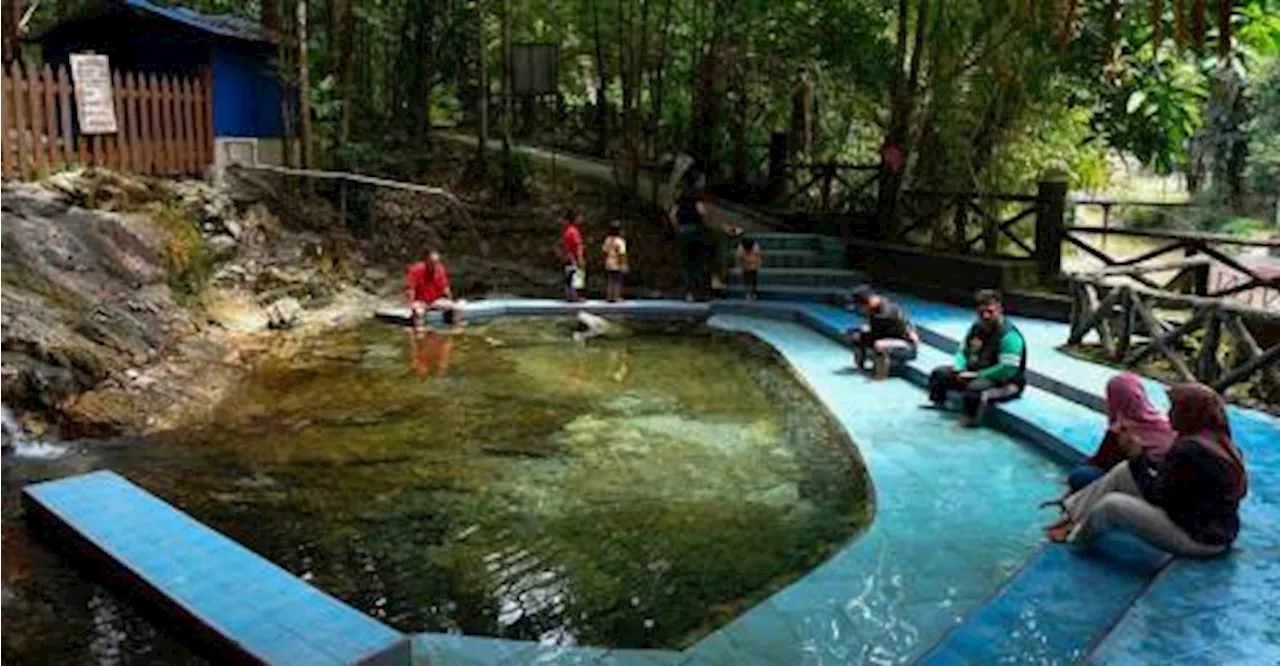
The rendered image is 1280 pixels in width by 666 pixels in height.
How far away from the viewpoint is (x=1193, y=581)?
17.6 feet

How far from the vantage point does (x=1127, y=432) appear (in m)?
6.05

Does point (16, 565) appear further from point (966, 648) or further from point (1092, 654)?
point (1092, 654)

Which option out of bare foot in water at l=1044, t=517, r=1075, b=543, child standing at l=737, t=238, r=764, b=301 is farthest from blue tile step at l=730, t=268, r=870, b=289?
bare foot in water at l=1044, t=517, r=1075, b=543

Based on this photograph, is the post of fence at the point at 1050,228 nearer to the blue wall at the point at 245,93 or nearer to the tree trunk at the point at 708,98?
the tree trunk at the point at 708,98

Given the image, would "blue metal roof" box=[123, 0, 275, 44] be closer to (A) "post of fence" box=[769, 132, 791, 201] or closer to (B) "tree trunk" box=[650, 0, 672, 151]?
(B) "tree trunk" box=[650, 0, 672, 151]

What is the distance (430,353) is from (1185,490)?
30.0 feet

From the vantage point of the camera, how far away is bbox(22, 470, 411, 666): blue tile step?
4852 mm

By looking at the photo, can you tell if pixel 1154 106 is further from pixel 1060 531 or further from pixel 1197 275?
pixel 1060 531

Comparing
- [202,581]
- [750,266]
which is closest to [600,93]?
[750,266]

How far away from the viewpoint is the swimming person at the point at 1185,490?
17.3ft

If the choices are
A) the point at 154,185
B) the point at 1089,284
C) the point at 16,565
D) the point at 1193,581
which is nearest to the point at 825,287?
the point at 1089,284

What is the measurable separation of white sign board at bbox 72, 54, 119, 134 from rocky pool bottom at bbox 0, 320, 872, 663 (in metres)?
5.08

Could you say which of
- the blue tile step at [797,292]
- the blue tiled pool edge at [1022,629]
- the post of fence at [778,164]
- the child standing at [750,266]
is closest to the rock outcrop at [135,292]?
the blue tiled pool edge at [1022,629]

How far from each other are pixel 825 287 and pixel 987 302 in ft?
23.9
